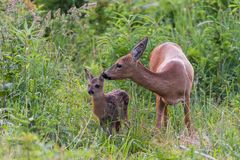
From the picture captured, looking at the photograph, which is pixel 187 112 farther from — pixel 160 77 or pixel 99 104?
pixel 99 104

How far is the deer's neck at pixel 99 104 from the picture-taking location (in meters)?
8.00

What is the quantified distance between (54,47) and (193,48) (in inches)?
67.8

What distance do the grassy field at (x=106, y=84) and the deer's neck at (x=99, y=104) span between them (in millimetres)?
121

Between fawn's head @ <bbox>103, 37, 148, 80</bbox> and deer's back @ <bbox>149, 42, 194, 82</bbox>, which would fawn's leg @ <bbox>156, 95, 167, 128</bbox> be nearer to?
deer's back @ <bbox>149, 42, 194, 82</bbox>

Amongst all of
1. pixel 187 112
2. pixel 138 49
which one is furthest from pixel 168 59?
pixel 187 112

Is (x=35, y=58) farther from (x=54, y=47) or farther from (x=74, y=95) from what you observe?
(x=54, y=47)

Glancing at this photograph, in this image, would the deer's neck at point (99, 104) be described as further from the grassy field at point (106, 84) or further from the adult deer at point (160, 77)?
the adult deer at point (160, 77)

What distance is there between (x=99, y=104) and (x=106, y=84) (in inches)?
51.1

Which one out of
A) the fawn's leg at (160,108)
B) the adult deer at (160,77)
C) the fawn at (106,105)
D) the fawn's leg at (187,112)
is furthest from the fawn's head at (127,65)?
the fawn's leg at (187,112)

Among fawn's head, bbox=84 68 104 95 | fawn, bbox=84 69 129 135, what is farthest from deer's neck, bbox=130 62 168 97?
fawn's head, bbox=84 68 104 95

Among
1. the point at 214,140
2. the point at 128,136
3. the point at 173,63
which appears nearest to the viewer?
the point at 214,140

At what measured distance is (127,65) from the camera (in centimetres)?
844

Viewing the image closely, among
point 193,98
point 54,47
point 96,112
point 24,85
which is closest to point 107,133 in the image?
point 96,112

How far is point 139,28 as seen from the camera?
9.88 metres
